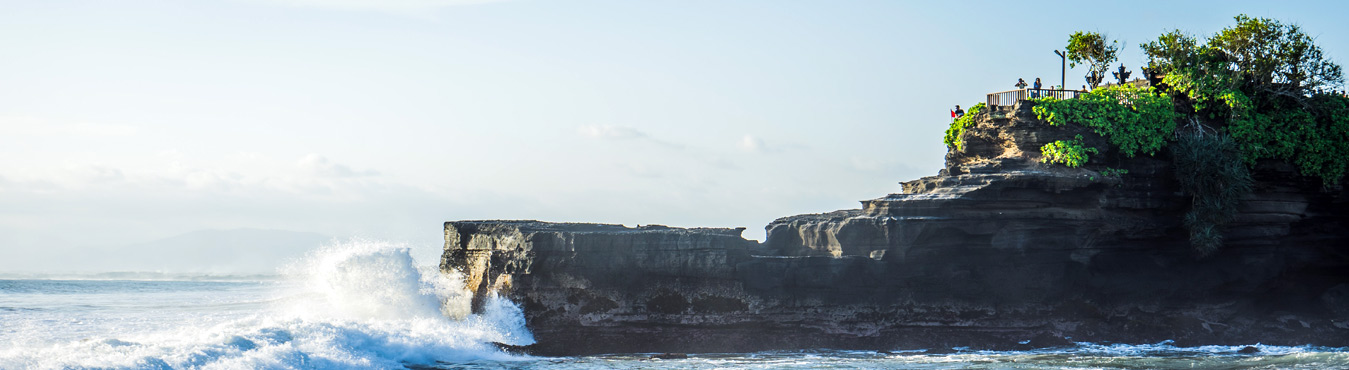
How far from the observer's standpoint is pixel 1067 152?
66.1 feet

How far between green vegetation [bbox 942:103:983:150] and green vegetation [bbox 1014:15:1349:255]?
5.69ft

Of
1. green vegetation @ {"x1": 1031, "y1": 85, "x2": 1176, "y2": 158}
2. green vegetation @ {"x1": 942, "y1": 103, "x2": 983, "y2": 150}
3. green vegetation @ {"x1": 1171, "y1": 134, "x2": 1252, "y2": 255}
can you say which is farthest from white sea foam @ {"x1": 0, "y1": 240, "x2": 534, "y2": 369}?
green vegetation @ {"x1": 1171, "y1": 134, "x2": 1252, "y2": 255}

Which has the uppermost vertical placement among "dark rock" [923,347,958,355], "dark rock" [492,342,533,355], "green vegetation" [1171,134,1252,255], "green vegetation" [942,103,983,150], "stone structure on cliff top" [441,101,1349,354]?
"green vegetation" [942,103,983,150]

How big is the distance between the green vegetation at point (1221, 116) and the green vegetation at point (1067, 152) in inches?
0.8

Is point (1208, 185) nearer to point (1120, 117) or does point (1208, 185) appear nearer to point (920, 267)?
point (1120, 117)

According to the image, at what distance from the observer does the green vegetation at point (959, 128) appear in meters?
22.2

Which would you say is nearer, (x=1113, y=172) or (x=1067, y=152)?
(x=1067, y=152)

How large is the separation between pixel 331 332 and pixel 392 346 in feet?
3.74

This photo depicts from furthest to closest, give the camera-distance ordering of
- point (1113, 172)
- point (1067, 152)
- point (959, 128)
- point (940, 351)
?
1. point (959, 128)
2. point (1113, 172)
3. point (1067, 152)
4. point (940, 351)

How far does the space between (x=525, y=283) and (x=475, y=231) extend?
2499mm

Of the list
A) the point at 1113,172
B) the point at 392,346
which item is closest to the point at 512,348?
the point at 392,346

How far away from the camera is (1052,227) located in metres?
19.9

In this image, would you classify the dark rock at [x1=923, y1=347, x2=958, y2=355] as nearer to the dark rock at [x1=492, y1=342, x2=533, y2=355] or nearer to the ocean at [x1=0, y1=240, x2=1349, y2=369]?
the ocean at [x1=0, y1=240, x2=1349, y2=369]

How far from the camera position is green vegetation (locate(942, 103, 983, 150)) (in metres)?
22.2
